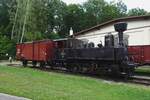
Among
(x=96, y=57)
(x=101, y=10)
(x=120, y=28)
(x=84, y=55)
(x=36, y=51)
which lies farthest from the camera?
(x=101, y=10)

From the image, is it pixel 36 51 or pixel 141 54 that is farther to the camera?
pixel 36 51

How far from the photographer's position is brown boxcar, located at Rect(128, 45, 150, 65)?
28.7 meters

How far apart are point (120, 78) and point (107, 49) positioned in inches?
84.8

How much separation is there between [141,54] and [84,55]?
4.28m

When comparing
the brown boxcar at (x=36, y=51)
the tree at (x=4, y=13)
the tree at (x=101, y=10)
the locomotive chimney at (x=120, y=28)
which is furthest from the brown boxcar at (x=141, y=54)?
the tree at (x=101, y=10)

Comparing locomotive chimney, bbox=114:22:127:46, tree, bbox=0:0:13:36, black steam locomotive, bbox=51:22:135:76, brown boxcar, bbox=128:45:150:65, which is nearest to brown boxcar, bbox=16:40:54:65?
black steam locomotive, bbox=51:22:135:76

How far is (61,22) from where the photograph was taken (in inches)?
3506

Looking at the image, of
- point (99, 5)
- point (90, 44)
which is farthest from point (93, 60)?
point (99, 5)

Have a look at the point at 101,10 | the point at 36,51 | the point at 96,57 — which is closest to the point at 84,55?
the point at 96,57

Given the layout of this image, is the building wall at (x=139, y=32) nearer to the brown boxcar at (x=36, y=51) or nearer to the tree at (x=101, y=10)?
the brown boxcar at (x=36, y=51)

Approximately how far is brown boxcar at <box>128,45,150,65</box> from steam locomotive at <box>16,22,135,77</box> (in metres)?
2.92

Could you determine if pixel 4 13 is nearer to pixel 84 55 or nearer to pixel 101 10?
pixel 101 10

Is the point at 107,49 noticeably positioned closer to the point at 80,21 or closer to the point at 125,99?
the point at 125,99

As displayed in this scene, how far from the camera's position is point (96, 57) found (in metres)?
27.1
